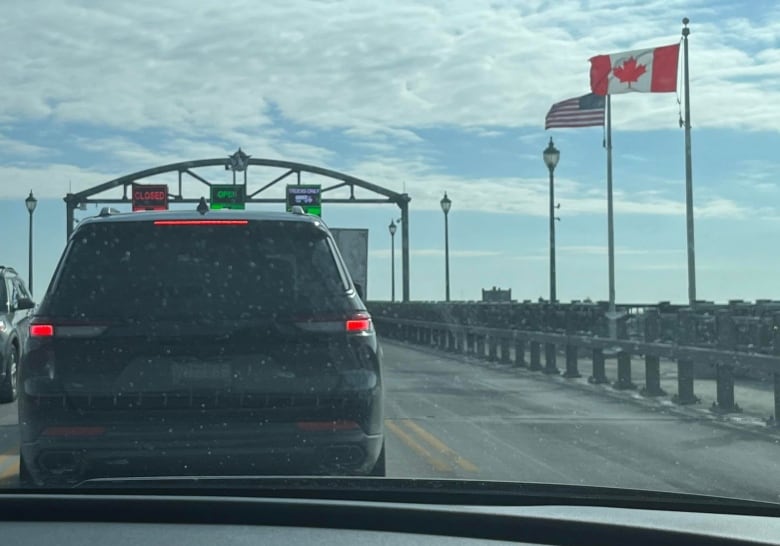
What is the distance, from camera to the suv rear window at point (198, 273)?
561 cm

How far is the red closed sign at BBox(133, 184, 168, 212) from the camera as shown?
41.4m

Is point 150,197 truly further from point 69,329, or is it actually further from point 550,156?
point 69,329

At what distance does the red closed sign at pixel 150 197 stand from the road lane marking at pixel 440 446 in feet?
100

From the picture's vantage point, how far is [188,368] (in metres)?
5.53

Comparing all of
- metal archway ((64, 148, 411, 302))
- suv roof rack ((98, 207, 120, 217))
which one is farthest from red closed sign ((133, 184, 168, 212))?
suv roof rack ((98, 207, 120, 217))

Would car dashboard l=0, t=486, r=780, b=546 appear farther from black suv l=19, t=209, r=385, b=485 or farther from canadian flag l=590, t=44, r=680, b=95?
canadian flag l=590, t=44, r=680, b=95

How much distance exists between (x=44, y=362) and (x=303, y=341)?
133 cm

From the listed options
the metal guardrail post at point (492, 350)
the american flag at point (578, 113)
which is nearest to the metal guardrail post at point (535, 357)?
the metal guardrail post at point (492, 350)

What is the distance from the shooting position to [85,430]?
5.46 metres

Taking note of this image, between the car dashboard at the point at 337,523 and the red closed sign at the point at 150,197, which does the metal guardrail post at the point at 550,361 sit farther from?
the red closed sign at the point at 150,197

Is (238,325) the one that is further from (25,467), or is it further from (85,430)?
(25,467)

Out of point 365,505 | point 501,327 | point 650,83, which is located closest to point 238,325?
point 365,505

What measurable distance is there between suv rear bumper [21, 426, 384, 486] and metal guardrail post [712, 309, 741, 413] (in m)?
9.09

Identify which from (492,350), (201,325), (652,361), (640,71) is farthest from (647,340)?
(640,71)
